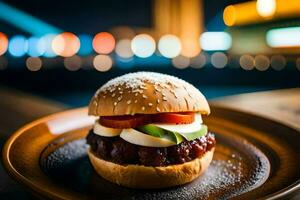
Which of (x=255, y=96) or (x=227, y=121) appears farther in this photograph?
(x=255, y=96)

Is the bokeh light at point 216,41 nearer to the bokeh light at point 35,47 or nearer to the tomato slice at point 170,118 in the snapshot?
the bokeh light at point 35,47

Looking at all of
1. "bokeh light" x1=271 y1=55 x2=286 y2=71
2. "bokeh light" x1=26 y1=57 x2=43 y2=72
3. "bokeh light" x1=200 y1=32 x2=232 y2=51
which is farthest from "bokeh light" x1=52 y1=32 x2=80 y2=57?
"bokeh light" x1=271 y1=55 x2=286 y2=71

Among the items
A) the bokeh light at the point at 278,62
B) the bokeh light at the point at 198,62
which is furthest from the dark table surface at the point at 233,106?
the bokeh light at the point at 198,62

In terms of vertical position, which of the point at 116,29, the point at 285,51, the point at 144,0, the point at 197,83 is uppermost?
the point at 144,0

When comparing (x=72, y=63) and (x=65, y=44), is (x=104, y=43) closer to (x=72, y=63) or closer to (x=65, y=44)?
(x=65, y=44)

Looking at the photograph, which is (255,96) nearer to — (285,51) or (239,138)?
(239,138)

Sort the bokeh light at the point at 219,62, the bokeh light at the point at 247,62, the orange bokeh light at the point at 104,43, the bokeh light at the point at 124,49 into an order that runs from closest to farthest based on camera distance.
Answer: the bokeh light at the point at 247,62 < the bokeh light at the point at 219,62 < the bokeh light at the point at 124,49 < the orange bokeh light at the point at 104,43

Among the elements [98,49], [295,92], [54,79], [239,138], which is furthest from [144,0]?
[239,138]

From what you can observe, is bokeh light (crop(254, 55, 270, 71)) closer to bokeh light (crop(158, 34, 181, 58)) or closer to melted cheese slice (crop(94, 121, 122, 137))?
bokeh light (crop(158, 34, 181, 58))
